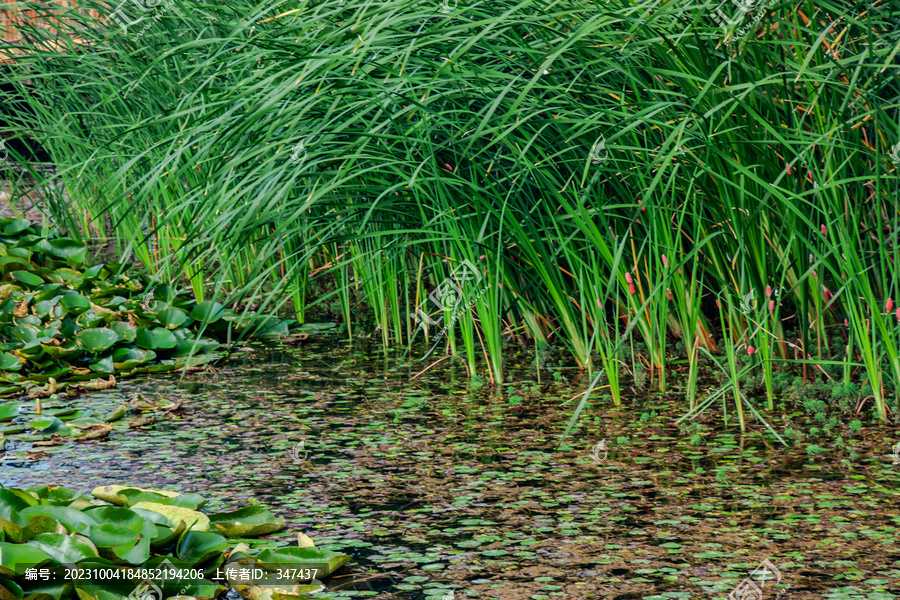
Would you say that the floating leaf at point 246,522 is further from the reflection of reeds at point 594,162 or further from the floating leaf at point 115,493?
the reflection of reeds at point 594,162

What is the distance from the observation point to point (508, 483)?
302 cm

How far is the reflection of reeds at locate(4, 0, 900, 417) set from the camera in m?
3.35

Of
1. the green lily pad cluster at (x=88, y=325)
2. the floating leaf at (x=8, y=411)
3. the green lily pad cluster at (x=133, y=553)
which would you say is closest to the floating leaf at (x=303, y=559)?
the green lily pad cluster at (x=133, y=553)

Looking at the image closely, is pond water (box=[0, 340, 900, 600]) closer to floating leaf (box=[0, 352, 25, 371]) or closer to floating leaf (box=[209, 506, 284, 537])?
floating leaf (box=[209, 506, 284, 537])

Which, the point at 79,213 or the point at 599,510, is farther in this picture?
the point at 79,213

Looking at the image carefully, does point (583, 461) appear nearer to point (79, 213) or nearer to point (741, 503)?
point (741, 503)

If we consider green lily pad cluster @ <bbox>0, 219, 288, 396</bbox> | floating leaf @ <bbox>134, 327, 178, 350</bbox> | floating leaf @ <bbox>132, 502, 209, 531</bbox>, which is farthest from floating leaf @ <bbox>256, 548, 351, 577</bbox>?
floating leaf @ <bbox>134, 327, 178, 350</bbox>

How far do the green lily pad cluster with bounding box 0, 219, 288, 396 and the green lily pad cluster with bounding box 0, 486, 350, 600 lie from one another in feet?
4.38

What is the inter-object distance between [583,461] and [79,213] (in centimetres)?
487

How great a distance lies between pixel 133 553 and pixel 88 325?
2704mm

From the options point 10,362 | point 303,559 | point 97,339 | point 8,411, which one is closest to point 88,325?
point 97,339

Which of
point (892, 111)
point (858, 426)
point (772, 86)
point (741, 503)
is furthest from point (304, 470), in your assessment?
point (892, 111)

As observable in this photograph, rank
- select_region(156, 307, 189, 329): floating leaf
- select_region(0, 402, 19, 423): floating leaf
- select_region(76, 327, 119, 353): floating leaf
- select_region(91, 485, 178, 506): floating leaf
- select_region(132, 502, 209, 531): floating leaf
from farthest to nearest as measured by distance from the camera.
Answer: select_region(156, 307, 189, 329): floating leaf, select_region(76, 327, 119, 353): floating leaf, select_region(0, 402, 19, 423): floating leaf, select_region(91, 485, 178, 506): floating leaf, select_region(132, 502, 209, 531): floating leaf

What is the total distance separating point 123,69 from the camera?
602 cm
